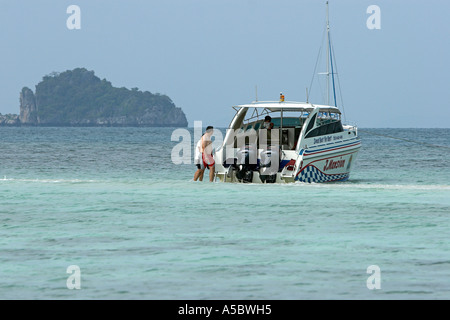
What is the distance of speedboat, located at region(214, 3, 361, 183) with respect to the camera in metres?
15.8

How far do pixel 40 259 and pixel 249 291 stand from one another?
2.71 m

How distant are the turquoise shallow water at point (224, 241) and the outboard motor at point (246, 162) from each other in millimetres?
449

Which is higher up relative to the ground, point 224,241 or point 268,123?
point 268,123

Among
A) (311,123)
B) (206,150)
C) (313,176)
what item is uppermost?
(311,123)

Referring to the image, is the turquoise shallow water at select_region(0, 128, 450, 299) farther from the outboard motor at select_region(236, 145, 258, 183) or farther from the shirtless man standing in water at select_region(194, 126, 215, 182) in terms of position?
the shirtless man standing in water at select_region(194, 126, 215, 182)

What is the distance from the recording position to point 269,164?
625 inches

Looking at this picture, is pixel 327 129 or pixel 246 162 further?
pixel 327 129

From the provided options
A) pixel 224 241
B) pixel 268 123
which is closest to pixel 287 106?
pixel 268 123

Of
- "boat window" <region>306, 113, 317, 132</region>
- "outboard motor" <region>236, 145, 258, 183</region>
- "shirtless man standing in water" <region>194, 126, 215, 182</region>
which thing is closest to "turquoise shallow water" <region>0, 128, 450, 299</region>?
"outboard motor" <region>236, 145, 258, 183</region>

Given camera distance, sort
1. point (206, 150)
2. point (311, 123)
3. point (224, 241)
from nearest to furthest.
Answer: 1. point (224, 241)
2. point (311, 123)
3. point (206, 150)

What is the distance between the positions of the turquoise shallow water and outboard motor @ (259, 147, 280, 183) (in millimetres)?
469

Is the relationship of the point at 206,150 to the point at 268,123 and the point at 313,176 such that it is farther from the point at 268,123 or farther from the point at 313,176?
the point at 313,176

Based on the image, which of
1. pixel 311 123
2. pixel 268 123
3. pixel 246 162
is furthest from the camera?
pixel 268 123

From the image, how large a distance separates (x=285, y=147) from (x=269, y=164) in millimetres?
1153
